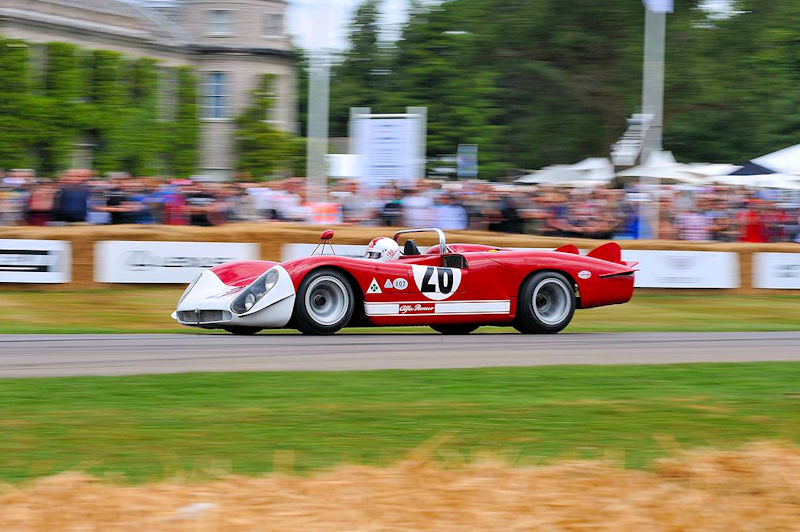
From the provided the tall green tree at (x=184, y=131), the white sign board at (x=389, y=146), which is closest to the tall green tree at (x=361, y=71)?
the tall green tree at (x=184, y=131)

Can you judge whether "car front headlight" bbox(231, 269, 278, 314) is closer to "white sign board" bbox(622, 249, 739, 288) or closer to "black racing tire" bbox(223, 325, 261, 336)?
"black racing tire" bbox(223, 325, 261, 336)

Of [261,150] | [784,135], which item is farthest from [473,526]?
[784,135]

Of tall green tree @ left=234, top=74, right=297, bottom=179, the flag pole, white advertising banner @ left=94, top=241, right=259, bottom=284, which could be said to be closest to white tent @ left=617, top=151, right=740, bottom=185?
the flag pole

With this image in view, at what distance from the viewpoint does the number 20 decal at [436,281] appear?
11094mm

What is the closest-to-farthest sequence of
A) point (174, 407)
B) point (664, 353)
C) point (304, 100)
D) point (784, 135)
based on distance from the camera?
point (174, 407)
point (664, 353)
point (784, 135)
point (304, 100)

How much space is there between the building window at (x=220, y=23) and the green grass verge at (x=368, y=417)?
34.3 meters

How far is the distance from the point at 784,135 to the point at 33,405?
47162mm

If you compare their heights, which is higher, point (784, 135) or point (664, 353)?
point (784, 135)

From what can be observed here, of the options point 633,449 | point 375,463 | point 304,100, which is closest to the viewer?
point 375,463

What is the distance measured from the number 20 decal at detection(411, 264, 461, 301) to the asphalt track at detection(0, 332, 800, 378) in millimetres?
450

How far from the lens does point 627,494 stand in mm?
4508

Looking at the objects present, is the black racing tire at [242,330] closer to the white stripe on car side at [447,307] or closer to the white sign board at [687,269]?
the white stripe on car side at [447,307]

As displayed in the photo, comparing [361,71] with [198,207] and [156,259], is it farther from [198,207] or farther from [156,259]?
[156,259]

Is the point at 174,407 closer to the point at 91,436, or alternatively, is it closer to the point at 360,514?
the point at 91,436
